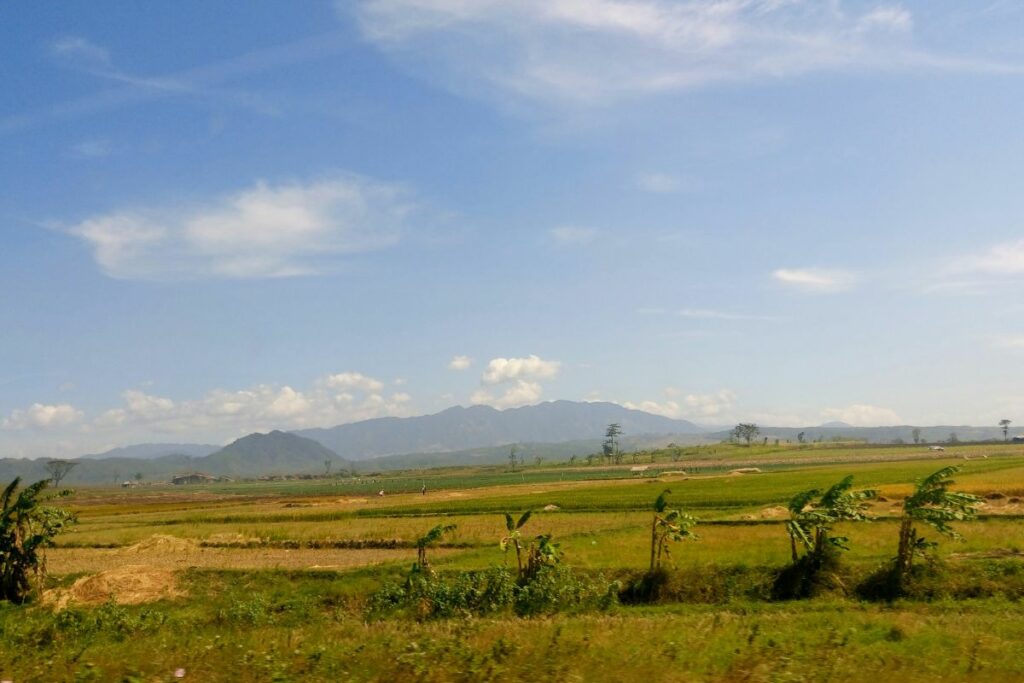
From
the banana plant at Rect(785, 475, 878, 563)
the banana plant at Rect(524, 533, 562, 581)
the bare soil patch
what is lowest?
the bare soil patch

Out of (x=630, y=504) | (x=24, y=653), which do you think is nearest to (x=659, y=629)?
(x=24, y=653)

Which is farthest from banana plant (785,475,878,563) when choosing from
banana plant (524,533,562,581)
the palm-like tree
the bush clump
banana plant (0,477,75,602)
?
banana plant (0,477,75,602)

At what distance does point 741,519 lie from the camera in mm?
39062

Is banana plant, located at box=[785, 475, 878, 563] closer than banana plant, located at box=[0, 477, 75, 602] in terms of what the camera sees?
Yes

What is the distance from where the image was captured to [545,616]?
60.7ft

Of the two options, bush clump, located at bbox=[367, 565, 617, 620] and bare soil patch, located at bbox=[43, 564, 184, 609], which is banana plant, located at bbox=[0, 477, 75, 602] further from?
bush clump, located at bbox=[367, 565, 617, 620]

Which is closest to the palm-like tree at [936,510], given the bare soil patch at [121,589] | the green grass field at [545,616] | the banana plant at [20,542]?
the green grass field at [545,616]

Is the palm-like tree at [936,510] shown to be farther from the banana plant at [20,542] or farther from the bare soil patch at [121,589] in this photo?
the banana plant at [20,542]

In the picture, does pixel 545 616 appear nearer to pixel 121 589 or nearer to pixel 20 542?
pixel 121 589

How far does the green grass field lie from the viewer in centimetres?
977

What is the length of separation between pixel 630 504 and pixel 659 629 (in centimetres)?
3967

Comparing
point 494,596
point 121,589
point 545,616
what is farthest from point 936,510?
point 121,589

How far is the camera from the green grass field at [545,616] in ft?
32.0

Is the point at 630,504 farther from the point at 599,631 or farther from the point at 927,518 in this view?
the point at 599,631
